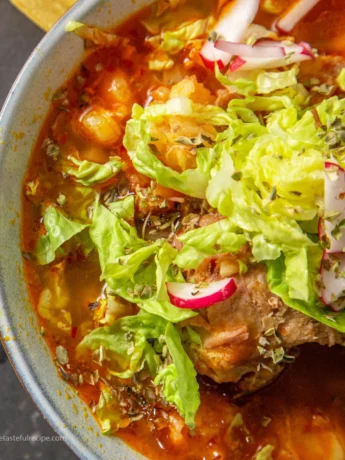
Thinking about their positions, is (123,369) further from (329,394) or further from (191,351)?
(329,394)

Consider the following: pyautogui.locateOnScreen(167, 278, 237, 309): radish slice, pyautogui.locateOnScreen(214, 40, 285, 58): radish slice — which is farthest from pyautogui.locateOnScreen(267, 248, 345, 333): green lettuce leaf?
pyautogui.locateOnScreen(214, 40, 285, 58): radish slice

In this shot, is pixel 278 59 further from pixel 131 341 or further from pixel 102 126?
pixel 131 341

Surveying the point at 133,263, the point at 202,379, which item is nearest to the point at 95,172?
the point at 133,263

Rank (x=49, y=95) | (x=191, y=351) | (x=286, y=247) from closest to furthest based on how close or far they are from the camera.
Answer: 1. (x=286, y=247)
2. (x=191, y=351)
3. (x=49, y=95)

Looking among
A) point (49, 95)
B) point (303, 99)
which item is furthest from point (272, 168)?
point (49, 95)

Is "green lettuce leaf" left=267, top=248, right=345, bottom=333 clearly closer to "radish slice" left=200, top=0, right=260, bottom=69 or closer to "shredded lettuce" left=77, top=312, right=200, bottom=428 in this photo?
"shredded lettuce" left=77, top=312, right=200, bottom=428
